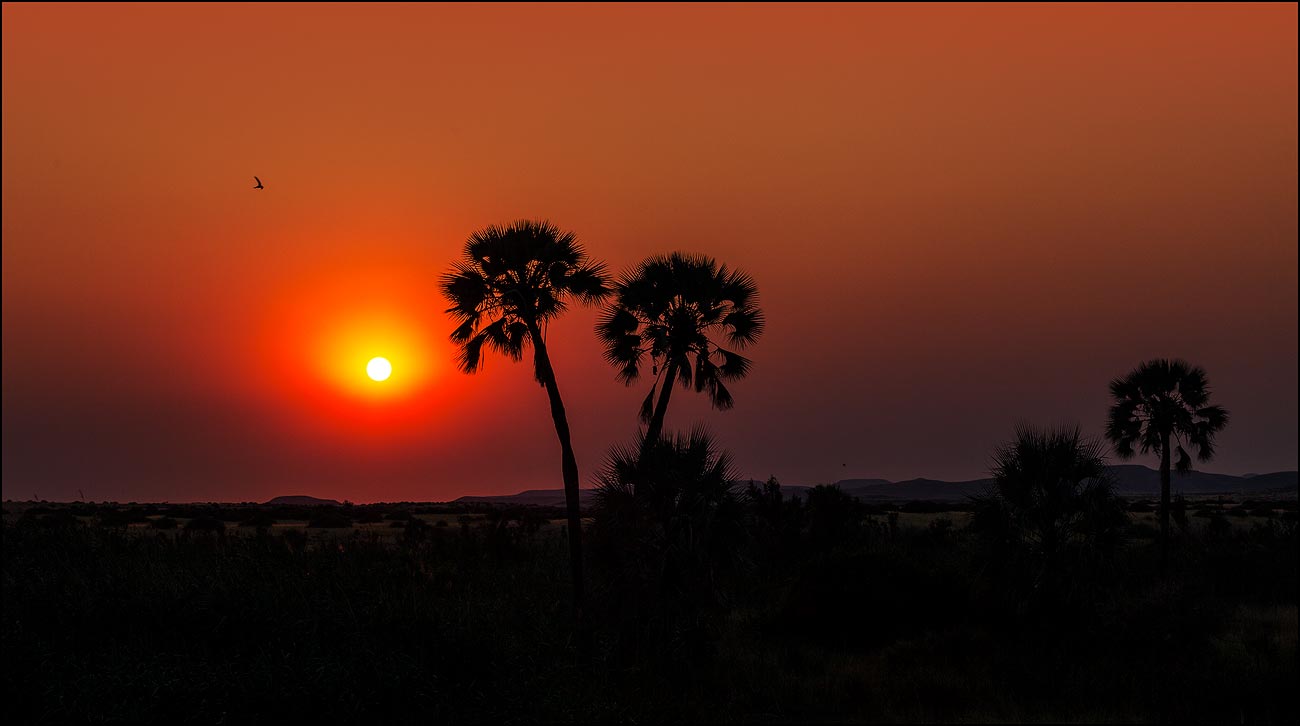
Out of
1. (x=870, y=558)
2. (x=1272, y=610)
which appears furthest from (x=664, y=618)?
(x=1272, y=610)

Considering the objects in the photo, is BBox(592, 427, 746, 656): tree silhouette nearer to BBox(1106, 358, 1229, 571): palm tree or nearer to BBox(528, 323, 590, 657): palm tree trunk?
BBox(528, 323, 590, 657): palm tree trunk

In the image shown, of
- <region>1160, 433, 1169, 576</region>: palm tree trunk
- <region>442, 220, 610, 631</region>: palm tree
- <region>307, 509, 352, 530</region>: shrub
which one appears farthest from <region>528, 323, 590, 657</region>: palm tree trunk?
<region>307, 509, 352, 530</region>: shrub

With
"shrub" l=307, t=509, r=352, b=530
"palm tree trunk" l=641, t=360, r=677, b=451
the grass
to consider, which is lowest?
"shrub" l=307, t=509, r=352, b=530

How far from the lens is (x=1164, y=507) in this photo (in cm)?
3838

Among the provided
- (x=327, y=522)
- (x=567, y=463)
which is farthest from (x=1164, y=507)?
(x=327, y=522)

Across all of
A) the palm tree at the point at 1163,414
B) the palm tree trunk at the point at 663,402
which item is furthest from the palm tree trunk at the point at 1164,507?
the palm tree trunk at the point at 663,402

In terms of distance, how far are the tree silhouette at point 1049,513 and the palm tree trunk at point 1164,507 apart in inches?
568

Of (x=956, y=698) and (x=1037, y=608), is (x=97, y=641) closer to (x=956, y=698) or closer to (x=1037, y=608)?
(x=956, y=698)

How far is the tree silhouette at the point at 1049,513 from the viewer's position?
23953 mm

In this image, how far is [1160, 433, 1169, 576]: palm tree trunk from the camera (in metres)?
36.7

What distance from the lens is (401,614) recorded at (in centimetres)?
1906

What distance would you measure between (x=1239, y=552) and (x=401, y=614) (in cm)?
3562

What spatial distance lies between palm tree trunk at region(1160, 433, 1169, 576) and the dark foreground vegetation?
14.8 ft

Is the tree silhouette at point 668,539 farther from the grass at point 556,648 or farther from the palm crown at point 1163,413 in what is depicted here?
the palm crown at point 1163,413
